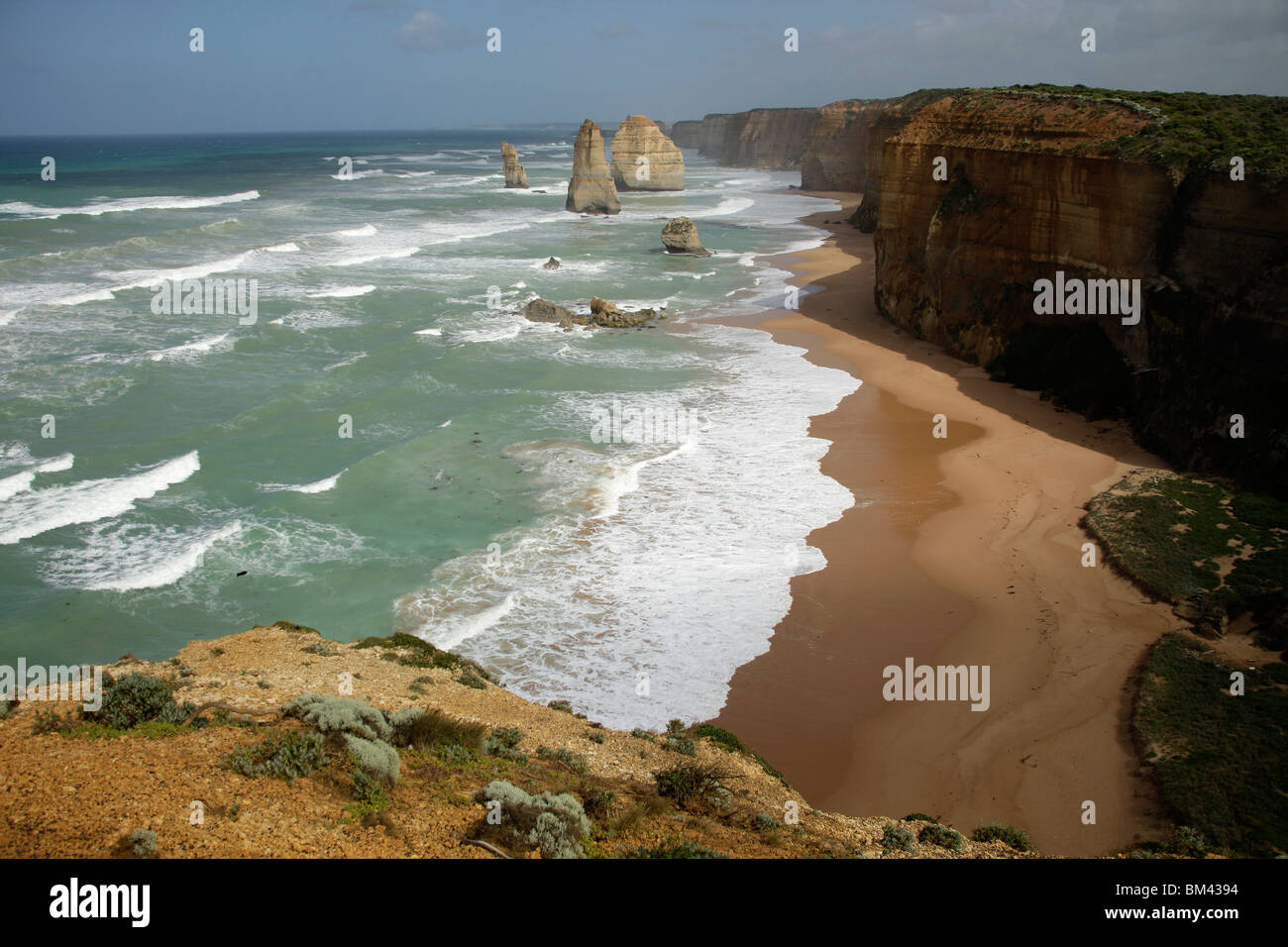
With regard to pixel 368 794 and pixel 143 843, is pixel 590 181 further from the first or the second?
pixel 143 843

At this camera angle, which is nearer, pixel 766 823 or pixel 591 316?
pixel 766 823

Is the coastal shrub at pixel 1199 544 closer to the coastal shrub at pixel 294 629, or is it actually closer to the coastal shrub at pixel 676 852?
the coastal shrub at pixel 676 852

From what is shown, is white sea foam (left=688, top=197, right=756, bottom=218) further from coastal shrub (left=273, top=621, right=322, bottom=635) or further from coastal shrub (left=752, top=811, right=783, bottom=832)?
coastal shrub (left=752, top=811, right=783, bottom=832)

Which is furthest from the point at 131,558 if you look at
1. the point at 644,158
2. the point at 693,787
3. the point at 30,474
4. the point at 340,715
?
the point at 644,158

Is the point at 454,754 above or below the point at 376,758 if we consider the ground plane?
below

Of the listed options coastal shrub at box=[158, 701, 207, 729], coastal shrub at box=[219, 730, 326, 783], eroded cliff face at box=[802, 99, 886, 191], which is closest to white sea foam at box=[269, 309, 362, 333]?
coastal shrub at box=[158, 701, 207, 729]
